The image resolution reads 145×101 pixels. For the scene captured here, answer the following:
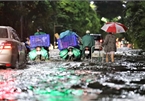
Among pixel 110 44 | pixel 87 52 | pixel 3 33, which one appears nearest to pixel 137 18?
pixel 87 52

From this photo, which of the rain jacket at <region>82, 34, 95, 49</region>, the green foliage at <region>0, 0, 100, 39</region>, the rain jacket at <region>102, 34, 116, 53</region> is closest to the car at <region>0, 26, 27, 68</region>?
the rain jacket at <region>102, 34, 116, 53</region>

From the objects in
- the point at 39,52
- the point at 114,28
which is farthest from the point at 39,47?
the point at 114,28

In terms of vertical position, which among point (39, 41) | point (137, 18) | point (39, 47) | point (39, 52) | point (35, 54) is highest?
point (137, 18)

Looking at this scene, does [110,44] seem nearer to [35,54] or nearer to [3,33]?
[35,54]

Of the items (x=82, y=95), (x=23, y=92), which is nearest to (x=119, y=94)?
(x=82, y=95)

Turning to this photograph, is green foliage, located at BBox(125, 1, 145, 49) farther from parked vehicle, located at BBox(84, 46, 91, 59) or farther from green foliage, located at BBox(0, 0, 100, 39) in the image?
parked vehicle, located at BBox(84, 46, 91, 59)

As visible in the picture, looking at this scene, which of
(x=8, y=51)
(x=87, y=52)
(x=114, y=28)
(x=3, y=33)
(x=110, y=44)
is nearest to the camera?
(x=8, y=51)

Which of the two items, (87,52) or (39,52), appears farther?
(87,52)

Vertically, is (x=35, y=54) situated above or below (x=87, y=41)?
below

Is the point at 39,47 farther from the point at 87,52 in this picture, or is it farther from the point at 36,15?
the point at 36,15

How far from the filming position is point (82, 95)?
8.77 meters

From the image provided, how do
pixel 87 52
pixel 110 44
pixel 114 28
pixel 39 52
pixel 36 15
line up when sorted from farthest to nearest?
1. pixel 36 15
2. pixel 87 52
3. pixel 39 52
4. pixel 114 28
5. pixel 110 44

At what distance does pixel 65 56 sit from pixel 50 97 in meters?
16.7

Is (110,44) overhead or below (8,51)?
overhead
